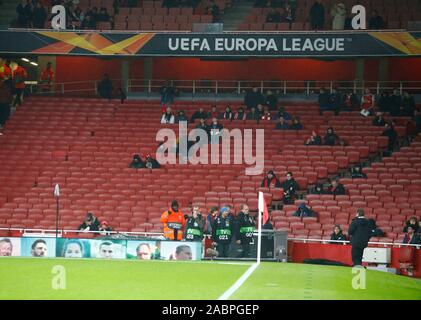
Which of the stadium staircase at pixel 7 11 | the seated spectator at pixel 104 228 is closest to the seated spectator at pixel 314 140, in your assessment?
the seated spectator at pixel 104 228

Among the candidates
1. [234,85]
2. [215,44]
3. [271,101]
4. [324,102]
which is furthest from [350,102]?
[234,85]

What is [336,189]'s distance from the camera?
32875 mm

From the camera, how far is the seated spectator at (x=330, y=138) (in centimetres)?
3603

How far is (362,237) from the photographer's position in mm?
24047

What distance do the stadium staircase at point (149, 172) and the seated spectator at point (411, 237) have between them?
1.37 metres

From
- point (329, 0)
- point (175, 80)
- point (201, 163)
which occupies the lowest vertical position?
point (201, 163)

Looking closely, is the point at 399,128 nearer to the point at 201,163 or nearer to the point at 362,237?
the point at 201,163

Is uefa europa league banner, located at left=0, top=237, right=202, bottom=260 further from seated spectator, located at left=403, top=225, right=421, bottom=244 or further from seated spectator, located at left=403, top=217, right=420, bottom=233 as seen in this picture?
seated spectator, located at left=403, top=217, right=420, bottom=233

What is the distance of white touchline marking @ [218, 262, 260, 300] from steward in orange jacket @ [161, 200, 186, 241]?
12.7 feet
